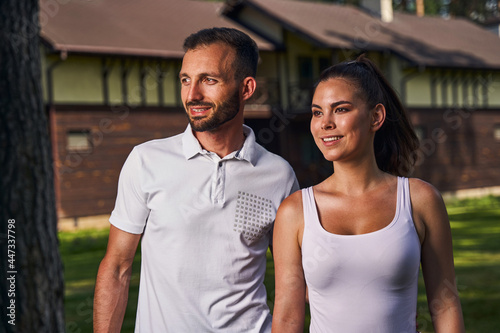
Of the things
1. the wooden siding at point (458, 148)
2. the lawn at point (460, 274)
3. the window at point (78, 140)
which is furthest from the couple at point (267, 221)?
the wooden siding at point (458, 148)

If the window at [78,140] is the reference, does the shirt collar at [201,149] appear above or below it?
above

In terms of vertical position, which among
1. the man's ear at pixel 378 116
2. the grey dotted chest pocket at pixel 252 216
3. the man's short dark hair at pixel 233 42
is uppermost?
the man's short dark hair at pixel 233 42

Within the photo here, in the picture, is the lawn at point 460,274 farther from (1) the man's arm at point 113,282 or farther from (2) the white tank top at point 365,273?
(2) the white tank top at point 365,273

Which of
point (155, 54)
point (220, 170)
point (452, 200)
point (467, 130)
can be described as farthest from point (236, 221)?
point (467, 130)

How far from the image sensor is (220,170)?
9.41 feet

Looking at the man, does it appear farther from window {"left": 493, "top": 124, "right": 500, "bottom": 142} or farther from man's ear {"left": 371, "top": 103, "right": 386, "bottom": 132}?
window {"left": 493, "top": 124, "right": 500, "bottom": 142}

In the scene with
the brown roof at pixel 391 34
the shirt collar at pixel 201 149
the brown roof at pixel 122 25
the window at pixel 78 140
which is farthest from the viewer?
the brown roof at pixel 391 34

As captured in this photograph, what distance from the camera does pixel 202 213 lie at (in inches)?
109

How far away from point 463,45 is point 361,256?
28.5 metres

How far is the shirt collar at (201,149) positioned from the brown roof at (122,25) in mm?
16760

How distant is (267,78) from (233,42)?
21.6 m

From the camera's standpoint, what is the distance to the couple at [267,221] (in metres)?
2.41

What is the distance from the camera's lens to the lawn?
8094mm

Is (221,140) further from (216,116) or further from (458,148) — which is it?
(458,148)
